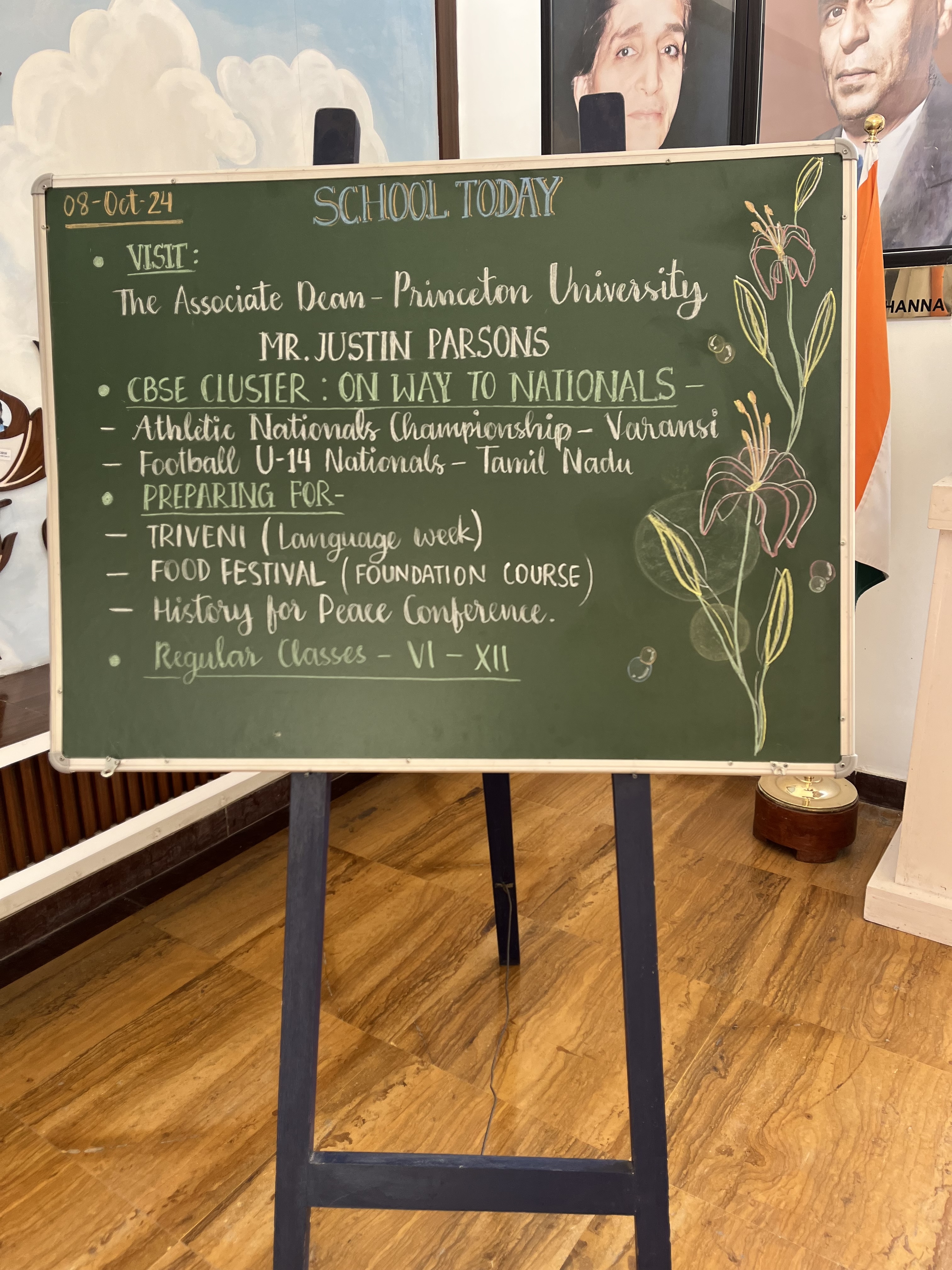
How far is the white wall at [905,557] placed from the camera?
7.22 ft

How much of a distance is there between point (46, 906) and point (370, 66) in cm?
222

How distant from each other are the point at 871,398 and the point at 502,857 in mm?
1316

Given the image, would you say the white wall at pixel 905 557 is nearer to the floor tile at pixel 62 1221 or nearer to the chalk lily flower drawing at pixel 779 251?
the chalk lily flower drawing at pixel 779 251

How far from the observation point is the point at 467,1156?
110 centimetres

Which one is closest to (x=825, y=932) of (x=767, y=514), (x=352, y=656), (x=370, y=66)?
(x=767, y=514)

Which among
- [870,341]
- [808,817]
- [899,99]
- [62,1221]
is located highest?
[899,99]

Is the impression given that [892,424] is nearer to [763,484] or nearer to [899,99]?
[899,99]

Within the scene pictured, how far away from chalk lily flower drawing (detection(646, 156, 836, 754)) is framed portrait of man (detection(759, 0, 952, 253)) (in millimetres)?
1400

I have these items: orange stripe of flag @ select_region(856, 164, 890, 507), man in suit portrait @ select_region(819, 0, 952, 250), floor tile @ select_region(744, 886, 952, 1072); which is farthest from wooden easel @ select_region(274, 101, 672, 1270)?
man in suit portrait @ select_region(819, 0, 952, 250)

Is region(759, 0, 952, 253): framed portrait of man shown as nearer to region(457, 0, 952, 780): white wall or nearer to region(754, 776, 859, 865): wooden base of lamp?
region(457, 0, 952, 780): white wall

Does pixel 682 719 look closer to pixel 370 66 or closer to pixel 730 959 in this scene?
pixel 730 959

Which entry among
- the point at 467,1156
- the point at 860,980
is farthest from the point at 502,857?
the point at 860,980

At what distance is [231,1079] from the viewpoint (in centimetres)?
157

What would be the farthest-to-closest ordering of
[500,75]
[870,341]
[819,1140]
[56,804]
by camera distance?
[500,75]
[870,341]
[56,804]
[819,1140]
